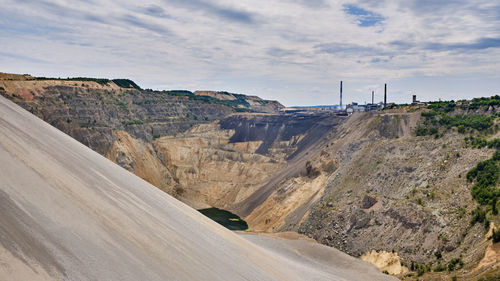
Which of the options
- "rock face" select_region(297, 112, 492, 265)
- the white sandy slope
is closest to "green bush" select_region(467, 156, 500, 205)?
"rock face" select_region(297, 112, 492, 265)

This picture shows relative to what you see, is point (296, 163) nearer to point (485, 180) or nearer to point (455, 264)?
point (485, 180)

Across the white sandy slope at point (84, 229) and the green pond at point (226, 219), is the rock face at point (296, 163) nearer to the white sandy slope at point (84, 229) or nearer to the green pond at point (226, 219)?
the green pond at point (226, 219)

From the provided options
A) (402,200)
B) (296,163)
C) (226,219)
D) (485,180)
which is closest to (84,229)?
(485,180)

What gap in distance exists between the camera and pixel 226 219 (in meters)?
53.6

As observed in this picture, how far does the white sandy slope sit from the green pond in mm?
34163

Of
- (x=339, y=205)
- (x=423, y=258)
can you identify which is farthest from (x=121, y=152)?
(x=423, y=258)

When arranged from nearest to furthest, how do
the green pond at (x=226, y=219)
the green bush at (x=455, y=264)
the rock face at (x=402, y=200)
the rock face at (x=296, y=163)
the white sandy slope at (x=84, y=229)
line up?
the white sandy slope at (x=84, y=229) < the green bush at (x=455, y=264) < the rock face at (x=402, y=200) < the rock face at (x=296, y=163) < the green pond at (x=226, y=219)

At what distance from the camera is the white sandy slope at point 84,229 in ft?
22.4

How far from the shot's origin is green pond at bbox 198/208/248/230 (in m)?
49.9

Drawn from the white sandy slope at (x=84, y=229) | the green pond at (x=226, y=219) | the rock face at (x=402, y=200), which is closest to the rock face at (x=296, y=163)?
the rock face at (x=402, y=200)

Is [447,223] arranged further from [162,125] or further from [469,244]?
[162,125]

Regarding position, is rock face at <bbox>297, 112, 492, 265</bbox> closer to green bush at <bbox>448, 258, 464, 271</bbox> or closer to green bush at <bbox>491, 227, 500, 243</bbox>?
green bush at <bbox>448, 258, 464, 271</bbox>

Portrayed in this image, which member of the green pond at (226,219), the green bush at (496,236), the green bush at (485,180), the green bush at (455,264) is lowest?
the green pond at (226,219)

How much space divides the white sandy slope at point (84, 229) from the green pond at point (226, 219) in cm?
3416
